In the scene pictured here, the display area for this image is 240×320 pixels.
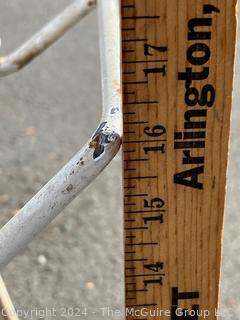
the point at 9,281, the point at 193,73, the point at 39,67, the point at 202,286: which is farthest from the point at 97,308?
the point at 39,67

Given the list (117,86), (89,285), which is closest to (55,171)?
(89,285)

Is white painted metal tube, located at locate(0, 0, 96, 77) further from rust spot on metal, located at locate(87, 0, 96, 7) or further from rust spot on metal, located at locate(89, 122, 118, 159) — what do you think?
rust spot on metal, located at locate(89, 122, 118, 159)

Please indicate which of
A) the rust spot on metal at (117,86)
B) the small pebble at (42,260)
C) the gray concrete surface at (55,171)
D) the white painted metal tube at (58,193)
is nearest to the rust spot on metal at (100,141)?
the white painted metal tube at (58,193)

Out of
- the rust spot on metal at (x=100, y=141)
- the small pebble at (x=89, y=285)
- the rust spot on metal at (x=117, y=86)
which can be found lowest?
the small pebble at (x=89, y=285)

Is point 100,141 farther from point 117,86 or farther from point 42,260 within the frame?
point 42,260

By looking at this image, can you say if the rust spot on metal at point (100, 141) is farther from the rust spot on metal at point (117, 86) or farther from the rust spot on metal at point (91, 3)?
the rust spot on metal at point (91, 3)

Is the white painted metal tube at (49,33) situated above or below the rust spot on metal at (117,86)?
above
